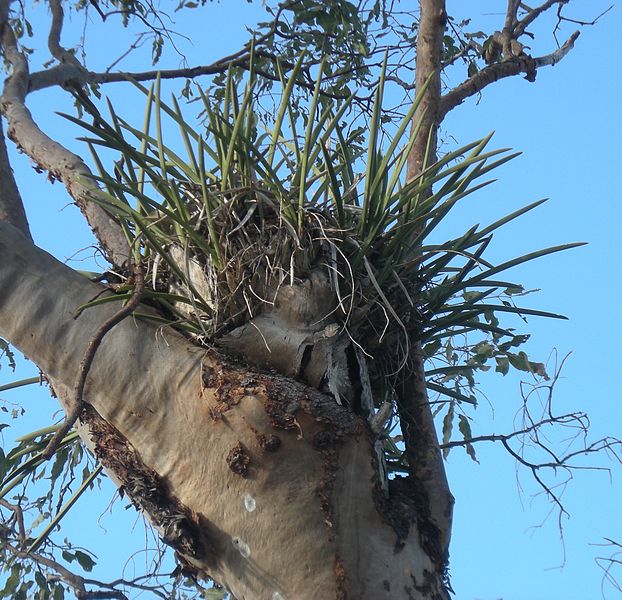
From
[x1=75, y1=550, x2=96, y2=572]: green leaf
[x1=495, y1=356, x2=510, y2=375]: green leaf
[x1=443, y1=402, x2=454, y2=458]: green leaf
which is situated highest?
[x1=495, y1=356, x2=510, y2=375]: green leaf

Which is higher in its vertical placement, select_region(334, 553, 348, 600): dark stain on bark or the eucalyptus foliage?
the eucalyptus foliage

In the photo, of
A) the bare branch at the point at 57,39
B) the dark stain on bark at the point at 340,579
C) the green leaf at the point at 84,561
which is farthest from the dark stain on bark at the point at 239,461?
the bare branch at the point at 57,39

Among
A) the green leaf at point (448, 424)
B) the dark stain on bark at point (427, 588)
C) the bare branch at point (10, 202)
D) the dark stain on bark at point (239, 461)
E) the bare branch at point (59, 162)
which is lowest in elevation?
the dark stain on bark at point (239, 461)

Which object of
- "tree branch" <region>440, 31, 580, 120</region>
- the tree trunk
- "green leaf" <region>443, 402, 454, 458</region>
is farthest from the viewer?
"green leaf" <region>443, 402, 454, 458</region>

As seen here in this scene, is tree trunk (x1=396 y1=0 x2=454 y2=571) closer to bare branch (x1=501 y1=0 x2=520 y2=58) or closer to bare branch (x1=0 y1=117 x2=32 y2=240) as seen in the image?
bare branch (x1=501 y1=0 x2=520 y2=58)

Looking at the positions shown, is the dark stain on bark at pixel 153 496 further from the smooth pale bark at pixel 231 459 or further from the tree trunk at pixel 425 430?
the tree trunk at pixel 425 430

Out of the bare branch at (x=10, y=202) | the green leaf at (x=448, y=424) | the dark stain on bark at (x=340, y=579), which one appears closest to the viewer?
the dark stain on bark at (x=340, y=579)

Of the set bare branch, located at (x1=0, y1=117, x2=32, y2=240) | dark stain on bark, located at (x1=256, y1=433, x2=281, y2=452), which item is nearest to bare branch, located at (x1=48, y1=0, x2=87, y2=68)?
bare branch, located at (x1=0, y1=117, x2=32, y2=240)

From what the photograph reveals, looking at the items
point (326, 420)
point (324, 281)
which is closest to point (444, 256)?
point (324, 281)

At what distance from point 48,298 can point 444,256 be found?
691 millimetres

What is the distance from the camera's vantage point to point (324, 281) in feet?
4.72

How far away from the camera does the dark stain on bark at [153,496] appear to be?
1.25 m

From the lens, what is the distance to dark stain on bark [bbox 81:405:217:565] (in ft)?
4.09

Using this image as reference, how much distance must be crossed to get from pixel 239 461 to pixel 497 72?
1561mm
